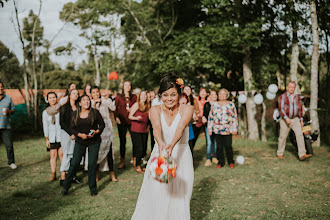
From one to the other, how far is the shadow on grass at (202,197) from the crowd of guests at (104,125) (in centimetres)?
117

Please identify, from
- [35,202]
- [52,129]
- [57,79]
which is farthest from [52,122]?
[57,79]

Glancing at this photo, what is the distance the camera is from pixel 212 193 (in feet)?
20.1

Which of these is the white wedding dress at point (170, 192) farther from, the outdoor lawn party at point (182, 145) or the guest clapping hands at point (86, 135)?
the guest clapping hands at point (86, 135)

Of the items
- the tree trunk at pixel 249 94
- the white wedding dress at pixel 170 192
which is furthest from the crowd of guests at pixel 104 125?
the tree trunk at pixel 249 94

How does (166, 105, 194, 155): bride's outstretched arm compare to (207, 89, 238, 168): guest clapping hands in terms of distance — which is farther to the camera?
(207, 89, 238, 168): guest clapping hands

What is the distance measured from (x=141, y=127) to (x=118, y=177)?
1428 mm

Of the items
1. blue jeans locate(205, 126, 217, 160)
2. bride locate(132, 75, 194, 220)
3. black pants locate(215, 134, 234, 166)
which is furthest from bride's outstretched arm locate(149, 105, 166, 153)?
blue jeans locate(205, 126, 217, 160)

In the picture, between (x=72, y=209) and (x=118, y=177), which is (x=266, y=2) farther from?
(x=72, y=209)

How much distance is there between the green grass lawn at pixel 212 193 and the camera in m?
5.04

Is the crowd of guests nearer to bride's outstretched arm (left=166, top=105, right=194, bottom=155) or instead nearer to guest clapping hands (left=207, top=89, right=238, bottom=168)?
guest clapping hands (left=207, top=89, right=238, bottom=168)

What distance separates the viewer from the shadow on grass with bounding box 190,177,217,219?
5.10m

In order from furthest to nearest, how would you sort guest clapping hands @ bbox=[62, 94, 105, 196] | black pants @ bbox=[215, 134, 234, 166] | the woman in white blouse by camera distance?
black pants @ bbox=[215, 134, 234, 166] < the woman in white blouse < guest clapping hands @ bbox=[62, 94, 105, 196]

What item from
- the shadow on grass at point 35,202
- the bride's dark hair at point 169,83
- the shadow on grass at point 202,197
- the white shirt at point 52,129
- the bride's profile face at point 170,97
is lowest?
the shadow on grass at point 202,197

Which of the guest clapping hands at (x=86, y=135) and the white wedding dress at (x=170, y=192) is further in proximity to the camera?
the guest clapping hands at (x=86, y=135)
